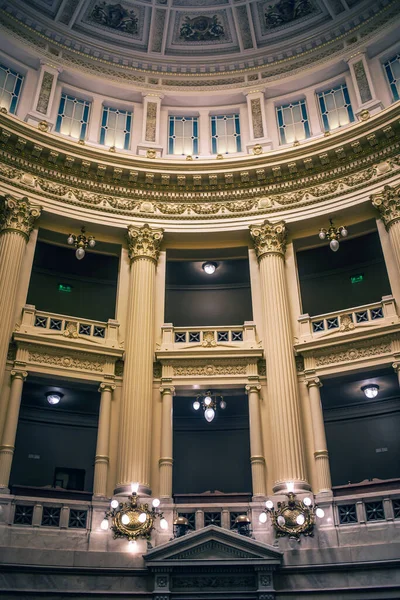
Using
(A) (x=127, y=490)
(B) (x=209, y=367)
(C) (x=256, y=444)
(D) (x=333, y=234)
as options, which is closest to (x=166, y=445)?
(A) (x=127, y=490)

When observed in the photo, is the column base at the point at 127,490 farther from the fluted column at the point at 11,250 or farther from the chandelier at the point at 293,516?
the fluted column at the point at 11,250

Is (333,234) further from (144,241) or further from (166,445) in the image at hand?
(166,445)

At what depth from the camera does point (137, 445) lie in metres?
16.2

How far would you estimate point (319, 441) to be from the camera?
16.4m

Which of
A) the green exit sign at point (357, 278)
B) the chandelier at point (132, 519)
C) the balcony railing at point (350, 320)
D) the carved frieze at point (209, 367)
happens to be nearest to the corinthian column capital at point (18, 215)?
the carved frieze at point (209, 367)

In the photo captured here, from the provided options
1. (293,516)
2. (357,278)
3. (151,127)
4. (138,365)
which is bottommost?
(293,516)

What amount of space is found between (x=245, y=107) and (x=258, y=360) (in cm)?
1055

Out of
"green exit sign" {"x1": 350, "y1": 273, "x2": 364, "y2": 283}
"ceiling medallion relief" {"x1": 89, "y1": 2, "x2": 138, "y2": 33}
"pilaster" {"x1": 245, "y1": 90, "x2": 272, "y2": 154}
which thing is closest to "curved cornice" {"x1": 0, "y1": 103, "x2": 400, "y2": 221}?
"pilaster" {"x1": 245, "y1": 90, "x2": 272, "y2": 154}

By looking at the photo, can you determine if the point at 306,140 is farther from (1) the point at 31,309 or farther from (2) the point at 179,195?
(1) the point at 31,309

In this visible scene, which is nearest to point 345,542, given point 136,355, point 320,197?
point 136,355

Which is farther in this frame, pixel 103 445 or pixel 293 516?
pixel 103 445

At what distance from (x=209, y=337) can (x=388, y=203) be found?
6.97 metres

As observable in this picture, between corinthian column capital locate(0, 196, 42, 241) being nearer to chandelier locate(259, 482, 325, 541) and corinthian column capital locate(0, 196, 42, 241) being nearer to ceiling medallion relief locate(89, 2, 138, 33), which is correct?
ceiling medallion relief locate(89, 2, 138, 33)

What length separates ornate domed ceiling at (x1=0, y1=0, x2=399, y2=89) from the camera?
71.3ft
